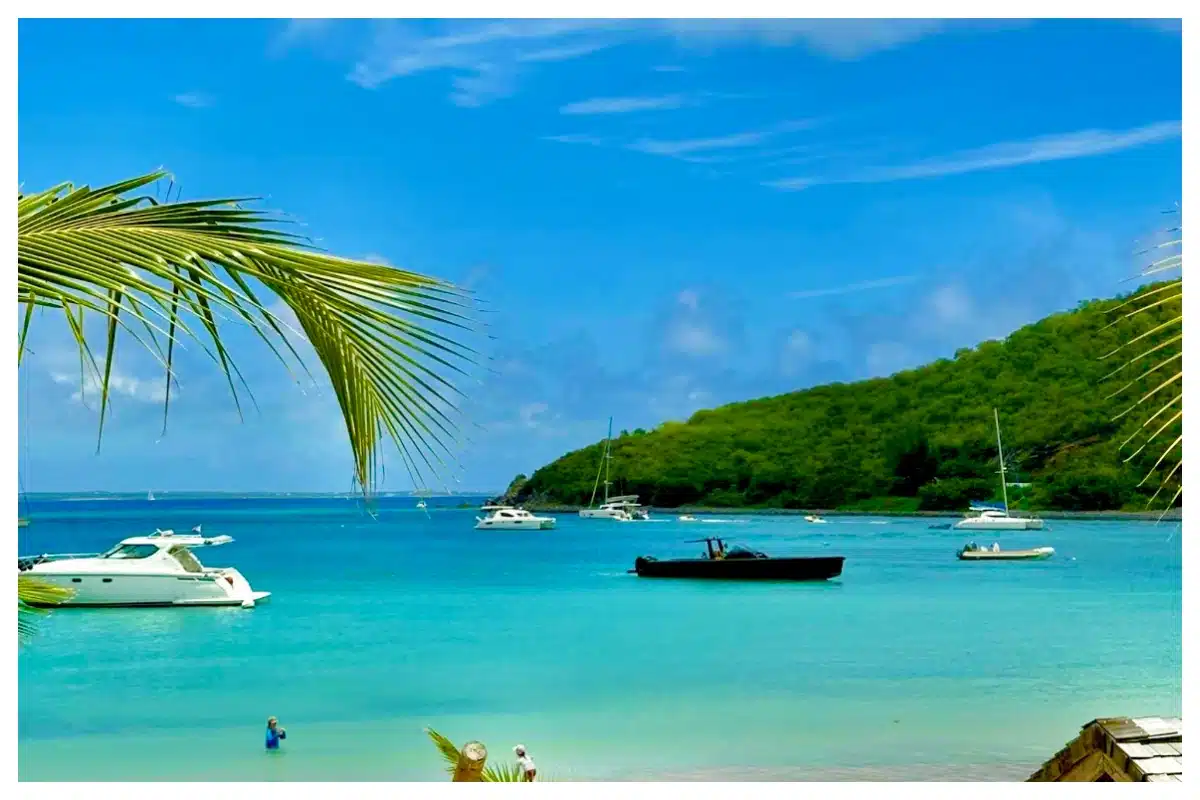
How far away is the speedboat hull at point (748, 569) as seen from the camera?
16.8m

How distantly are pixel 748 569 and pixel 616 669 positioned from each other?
4.25 m

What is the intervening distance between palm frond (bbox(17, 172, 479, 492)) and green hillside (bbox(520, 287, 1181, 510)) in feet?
50.6

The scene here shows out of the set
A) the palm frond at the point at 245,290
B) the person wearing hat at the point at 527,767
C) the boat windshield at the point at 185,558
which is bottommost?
the boat windshield at the point at 185,558

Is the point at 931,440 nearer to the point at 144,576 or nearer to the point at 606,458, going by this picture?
the point at 606,458

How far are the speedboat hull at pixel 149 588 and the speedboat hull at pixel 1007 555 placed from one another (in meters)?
14.1

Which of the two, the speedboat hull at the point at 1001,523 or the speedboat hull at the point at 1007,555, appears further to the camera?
the speedboat hull at the point at 1001,523

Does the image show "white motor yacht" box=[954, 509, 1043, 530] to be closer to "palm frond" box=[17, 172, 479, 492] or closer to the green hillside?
the green hillside

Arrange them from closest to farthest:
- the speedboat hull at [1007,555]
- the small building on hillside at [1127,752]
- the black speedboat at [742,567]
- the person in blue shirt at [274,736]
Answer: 1. the small building on hillside at [1127,752]
2. the person in blue shirt at [274,736]
3. the black speedboat at [742,567]
4. the speedboat hull at [1007,555]

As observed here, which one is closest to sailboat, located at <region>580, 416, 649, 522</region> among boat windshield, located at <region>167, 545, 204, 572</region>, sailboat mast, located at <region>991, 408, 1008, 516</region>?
sailboat mast, located at <region>991, 408, 1008, 516</region>

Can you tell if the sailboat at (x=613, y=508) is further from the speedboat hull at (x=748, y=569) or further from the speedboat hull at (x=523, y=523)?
the speedboat hull at (x=748, y=569)

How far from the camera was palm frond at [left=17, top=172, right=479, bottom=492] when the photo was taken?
1086mm

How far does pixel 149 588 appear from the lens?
44.3 ft

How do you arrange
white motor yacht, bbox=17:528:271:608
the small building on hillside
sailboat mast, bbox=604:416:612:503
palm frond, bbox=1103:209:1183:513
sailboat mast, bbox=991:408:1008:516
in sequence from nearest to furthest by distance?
palm frond, bbox=1103:209:1183:513 < the small building on hillside < white motor yacht, bbox=17:528:271:608 < sailboat mast, bbox=991:408:1008:516 < sailboat mast, bbox=604:416:612:503

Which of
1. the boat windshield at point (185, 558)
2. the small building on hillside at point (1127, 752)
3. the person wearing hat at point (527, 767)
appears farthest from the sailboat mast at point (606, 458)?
the small building on hillside at point (1127, 752)
